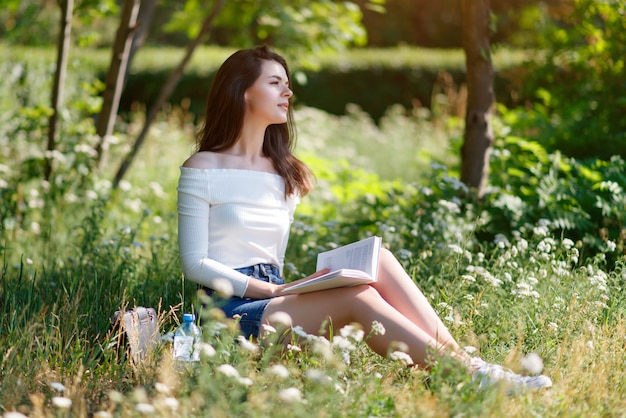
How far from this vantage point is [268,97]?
3164 mm

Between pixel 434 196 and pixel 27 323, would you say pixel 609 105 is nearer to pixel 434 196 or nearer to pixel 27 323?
pixel 434 196

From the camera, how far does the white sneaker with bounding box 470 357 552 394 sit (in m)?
2.32

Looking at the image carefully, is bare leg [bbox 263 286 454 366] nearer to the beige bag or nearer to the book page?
the book page

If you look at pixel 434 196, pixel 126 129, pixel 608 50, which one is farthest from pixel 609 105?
pixel 126 129

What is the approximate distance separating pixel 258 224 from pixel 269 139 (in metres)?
0.46

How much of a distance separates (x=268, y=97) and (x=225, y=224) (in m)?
0.56

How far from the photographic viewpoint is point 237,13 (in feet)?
20.8

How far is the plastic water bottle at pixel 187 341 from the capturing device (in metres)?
2.45

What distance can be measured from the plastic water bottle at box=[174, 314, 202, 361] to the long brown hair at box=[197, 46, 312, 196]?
0.78 metres

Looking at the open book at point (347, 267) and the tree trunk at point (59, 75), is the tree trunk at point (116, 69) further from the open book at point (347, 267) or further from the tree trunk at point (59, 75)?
the open book at point (347, 267)

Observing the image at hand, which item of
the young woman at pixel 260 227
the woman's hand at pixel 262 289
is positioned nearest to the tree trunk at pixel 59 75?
the young woman at pixel 260 227

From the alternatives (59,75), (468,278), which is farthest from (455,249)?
(59,75)

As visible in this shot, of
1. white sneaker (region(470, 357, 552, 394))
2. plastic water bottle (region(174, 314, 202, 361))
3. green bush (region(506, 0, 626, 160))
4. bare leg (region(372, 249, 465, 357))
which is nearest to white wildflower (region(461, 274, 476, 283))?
bare leg (region(372, 249, 465, 357))

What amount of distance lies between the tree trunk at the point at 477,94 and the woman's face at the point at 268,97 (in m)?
1.58
